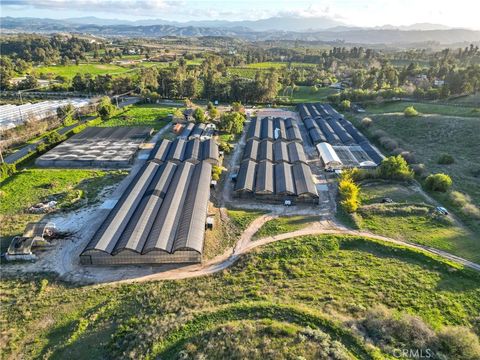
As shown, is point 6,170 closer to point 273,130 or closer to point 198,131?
point 198,131

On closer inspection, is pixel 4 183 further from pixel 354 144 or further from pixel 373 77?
pixel 373 77

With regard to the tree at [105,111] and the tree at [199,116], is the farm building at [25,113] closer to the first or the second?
the tree at [105,111]

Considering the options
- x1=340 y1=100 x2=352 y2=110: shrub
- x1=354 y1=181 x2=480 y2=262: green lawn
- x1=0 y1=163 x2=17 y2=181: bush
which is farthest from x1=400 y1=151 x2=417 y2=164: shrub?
x1=0 y1=163 x2=17 y2=181: bush

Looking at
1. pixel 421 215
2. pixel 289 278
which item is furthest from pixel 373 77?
pixel 289 278

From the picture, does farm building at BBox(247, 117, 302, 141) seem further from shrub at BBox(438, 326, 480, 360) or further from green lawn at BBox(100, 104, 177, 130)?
shrub at BBox(438, 326, 480, 360)

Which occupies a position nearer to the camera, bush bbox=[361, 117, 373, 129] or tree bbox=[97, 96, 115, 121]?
bush bbox=[361, 117, 373, 129]

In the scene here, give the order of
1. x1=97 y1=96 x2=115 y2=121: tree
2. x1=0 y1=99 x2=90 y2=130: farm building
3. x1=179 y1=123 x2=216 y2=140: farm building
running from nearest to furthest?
x1=179 y1=123 x2=216 y2=140: farm building < x1=0 y1=99 x2=90 y2=130: farm building < x1=97 y1=96 x2=115 y2=121: tree

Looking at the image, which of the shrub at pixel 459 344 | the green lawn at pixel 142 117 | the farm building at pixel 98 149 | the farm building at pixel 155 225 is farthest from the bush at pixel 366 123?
the shrub at pixel 459 344
